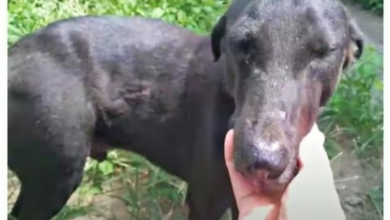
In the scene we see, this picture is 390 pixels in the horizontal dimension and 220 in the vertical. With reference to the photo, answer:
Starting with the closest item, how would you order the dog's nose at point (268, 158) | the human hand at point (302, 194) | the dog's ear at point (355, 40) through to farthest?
the dog's nose at point (268, 158) < the human hand at point (302, 194) < the dog's ear at point (355, 40)

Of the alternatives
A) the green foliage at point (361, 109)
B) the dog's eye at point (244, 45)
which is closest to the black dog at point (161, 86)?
the dog's eye at point (244, 45)

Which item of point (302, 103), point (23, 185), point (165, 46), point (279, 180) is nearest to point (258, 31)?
point (302, 103)

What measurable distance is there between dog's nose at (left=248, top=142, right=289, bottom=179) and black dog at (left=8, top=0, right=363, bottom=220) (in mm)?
85

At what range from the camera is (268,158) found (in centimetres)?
185

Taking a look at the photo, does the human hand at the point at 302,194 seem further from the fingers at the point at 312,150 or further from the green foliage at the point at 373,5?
the green foliage at the point at 373,5

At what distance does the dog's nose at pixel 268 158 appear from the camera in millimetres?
1854

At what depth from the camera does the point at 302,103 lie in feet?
6.57

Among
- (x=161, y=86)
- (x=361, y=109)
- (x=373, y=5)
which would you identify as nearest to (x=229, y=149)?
(x=161, y=86)

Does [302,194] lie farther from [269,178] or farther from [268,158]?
[268,158]

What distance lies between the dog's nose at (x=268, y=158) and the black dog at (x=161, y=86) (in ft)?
0.28

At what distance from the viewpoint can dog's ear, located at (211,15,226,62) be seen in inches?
91.2

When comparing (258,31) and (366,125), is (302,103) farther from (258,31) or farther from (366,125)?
(366,125)

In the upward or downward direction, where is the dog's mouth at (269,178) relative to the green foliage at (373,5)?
upward

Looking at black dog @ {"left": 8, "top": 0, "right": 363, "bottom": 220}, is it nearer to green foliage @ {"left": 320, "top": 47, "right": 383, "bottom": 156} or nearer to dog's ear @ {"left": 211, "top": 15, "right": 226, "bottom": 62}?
dog's ear @ {"left": 211, "top": 15, "right": 226, "bottom": 62}
